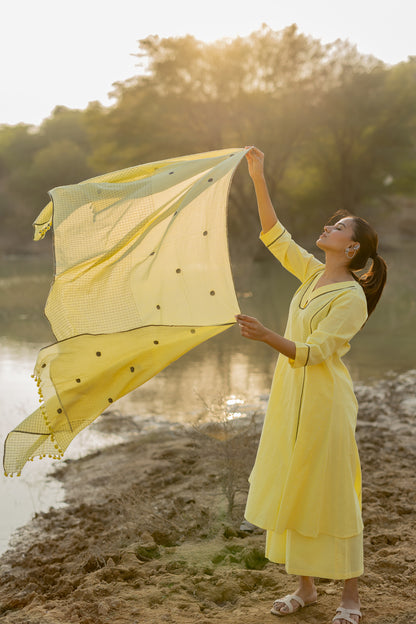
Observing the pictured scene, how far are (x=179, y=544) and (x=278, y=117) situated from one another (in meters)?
27.4

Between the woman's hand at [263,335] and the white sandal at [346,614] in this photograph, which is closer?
the woman's hand at [263,335]

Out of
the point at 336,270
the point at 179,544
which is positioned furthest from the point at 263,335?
the point at 179,544

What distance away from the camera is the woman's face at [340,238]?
119 inches

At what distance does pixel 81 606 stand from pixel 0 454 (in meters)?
3.65

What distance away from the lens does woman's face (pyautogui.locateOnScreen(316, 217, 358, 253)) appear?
3.02 m

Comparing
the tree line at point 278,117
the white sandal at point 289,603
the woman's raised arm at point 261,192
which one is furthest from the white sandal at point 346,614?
the tree line at point 278,117

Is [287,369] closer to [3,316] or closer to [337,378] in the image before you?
[337,378]

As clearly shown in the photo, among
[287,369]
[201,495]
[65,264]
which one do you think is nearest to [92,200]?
[65,264]

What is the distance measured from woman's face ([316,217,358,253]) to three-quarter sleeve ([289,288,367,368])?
217 millimetres

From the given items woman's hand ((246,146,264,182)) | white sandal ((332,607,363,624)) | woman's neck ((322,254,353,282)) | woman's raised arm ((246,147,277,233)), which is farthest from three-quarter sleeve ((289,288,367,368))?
white sandal ((332,607,363,624))

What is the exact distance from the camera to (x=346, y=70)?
31.3m

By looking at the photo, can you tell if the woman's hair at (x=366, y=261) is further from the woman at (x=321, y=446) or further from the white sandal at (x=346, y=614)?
the white sandal at (x=346, y=614)

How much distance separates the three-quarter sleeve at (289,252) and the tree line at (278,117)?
999 inches

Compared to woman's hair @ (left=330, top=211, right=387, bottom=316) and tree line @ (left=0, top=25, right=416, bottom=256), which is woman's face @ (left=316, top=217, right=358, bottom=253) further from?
tree line @ (left=0, top=25, right=416, bottom=256)
